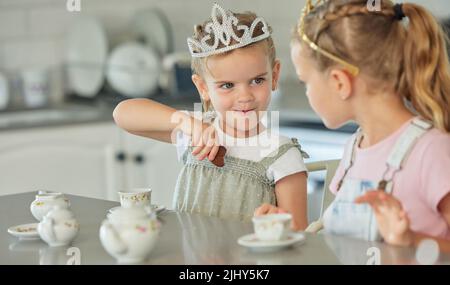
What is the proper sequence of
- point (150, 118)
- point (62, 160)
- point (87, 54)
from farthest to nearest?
point (87, 54) < point (62, 160) < point (150, 118)

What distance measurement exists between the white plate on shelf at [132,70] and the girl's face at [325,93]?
224cm

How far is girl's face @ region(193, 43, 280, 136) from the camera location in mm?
2068

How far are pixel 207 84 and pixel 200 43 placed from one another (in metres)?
0.09

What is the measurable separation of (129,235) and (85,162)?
2283mm

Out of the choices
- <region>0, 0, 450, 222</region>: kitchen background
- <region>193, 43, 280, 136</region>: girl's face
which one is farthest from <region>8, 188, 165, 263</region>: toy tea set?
<region>0, 0, 450, 222</region>: kitchen background

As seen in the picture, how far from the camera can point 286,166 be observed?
2.08 metres

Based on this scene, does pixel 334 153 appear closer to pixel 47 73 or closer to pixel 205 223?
pixel 47 73

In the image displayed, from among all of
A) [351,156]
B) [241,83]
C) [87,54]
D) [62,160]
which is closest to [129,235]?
[351,156]

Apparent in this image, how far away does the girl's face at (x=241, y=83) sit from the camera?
2.07 metres

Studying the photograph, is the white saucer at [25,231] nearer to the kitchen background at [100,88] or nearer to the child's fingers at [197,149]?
the child's fingers at [197,149]

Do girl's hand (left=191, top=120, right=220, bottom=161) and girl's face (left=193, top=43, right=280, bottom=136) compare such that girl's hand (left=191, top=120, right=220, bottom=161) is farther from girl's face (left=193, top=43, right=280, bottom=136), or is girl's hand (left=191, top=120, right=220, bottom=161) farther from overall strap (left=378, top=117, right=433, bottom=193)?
overall strap (left=378, top=117, right=433, bottom=193)

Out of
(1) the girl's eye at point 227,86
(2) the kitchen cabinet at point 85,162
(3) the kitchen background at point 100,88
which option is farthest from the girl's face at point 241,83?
(2) the kitchen cabinet at point 85,162

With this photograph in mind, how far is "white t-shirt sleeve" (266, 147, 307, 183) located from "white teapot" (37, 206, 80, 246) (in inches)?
21.6

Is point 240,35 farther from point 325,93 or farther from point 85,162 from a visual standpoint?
point 85,162
